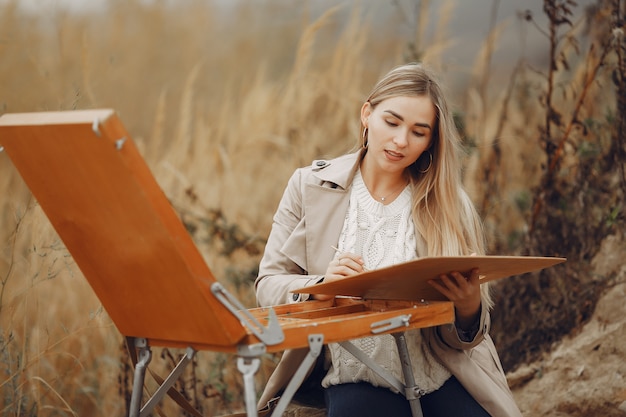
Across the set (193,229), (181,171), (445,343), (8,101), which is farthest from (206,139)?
(445,343)

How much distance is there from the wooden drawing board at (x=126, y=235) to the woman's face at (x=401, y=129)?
68cm

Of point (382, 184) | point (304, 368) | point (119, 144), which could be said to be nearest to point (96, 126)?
point (119, 144)

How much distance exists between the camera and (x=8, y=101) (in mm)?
4094

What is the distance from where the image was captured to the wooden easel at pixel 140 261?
190 cm

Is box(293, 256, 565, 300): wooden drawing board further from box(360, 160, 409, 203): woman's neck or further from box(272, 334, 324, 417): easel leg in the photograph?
box(360, 160, 409, 203): woman's neck

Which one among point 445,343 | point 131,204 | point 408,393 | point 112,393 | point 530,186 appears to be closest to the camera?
point 131,204

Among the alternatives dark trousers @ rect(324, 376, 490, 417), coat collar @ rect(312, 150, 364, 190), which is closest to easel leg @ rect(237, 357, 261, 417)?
dark trousers @ rect(324, 376, 490, 417)

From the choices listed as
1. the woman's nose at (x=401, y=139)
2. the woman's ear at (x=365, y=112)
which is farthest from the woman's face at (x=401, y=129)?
the woman's ear at (x=365, y=112)

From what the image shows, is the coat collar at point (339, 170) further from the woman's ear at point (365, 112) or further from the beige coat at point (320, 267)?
the woman's ear at point (365, 112)

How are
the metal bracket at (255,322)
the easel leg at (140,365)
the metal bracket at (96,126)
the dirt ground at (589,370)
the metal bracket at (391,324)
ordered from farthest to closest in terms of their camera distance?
the dirt ground at (589,370), the easel leg at (140,365), the metal bracket at (391,324), the metal bracket at (255,322), the metal bracket at (96,126)

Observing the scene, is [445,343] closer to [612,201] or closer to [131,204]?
[131,204]

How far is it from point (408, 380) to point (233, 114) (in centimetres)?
350

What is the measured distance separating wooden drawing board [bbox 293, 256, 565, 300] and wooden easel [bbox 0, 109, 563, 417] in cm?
1

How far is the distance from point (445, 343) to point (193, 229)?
2.09m
